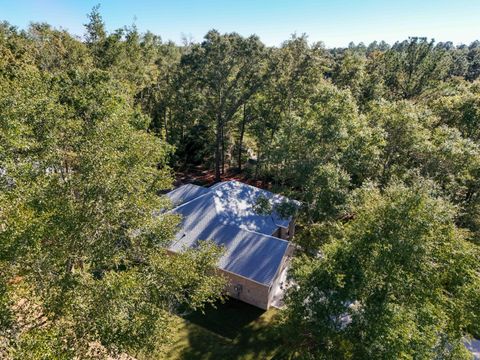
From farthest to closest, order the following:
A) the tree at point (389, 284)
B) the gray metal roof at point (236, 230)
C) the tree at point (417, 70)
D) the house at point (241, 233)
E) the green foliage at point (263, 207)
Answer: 1. the tree at point (417, 70)
2. the green foliage at point (263, 207)
3. the gray metal roof at point (236, 230)
4. the house at point (241, 233)
5. the tree at point (389, 284)

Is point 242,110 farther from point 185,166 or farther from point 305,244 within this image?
point 305,244

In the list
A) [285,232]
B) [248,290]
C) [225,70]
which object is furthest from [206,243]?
[225,70]

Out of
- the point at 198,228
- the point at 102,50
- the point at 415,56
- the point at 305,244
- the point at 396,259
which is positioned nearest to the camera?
the point at 396,259

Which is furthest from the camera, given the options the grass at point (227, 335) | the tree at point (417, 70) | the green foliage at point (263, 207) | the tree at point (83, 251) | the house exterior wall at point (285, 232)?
the tree at point (417, 70)

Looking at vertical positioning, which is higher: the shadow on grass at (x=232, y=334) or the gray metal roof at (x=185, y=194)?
the gray metal roof at (x=185, y=194)

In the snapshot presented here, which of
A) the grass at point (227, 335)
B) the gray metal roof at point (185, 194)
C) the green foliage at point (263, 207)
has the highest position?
the green foliage at point (263, 207)

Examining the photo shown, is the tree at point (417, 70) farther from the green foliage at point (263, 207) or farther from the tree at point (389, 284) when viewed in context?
the tree at point (389, 284)

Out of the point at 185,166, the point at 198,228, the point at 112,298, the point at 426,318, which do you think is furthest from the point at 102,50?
the point at 426,318

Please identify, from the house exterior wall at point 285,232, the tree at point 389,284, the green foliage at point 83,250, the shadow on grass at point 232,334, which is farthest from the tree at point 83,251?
the house exterior wall at point 285,232
